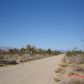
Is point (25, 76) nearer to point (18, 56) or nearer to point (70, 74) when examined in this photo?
point (70, 74)

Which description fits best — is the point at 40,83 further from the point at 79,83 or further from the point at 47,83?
the point at 79,83

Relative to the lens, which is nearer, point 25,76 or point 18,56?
point 25,76

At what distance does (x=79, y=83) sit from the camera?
13.1 metres

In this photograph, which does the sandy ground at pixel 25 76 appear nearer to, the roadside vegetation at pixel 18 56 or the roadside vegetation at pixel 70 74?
the roadside vegetation at pixel 70 74

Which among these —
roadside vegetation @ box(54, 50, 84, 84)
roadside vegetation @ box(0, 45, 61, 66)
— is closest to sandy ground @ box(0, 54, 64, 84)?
roadside vegetation @ box(54, 50, 84, 84)

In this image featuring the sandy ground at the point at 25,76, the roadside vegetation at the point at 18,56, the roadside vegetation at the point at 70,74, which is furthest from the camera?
the roadside vegetation at the point at 18,56

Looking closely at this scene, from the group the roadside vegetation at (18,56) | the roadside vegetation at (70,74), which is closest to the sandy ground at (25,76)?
the roadside vegetation at (70,74)

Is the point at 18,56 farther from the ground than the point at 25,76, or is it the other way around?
the point at 18,56

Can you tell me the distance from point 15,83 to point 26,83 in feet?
2.86

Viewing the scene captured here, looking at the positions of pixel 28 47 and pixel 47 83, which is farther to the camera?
pixel 28 47

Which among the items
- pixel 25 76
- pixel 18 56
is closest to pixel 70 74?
pixel 25 76

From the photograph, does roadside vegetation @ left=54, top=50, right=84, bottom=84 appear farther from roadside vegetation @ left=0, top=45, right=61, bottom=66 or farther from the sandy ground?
roadside vegetation @ left=0, top=45, right=61, bottom=66

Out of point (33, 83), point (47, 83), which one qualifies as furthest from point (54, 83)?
point (33, 83)

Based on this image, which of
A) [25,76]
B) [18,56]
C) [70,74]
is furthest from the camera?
[18,56]
